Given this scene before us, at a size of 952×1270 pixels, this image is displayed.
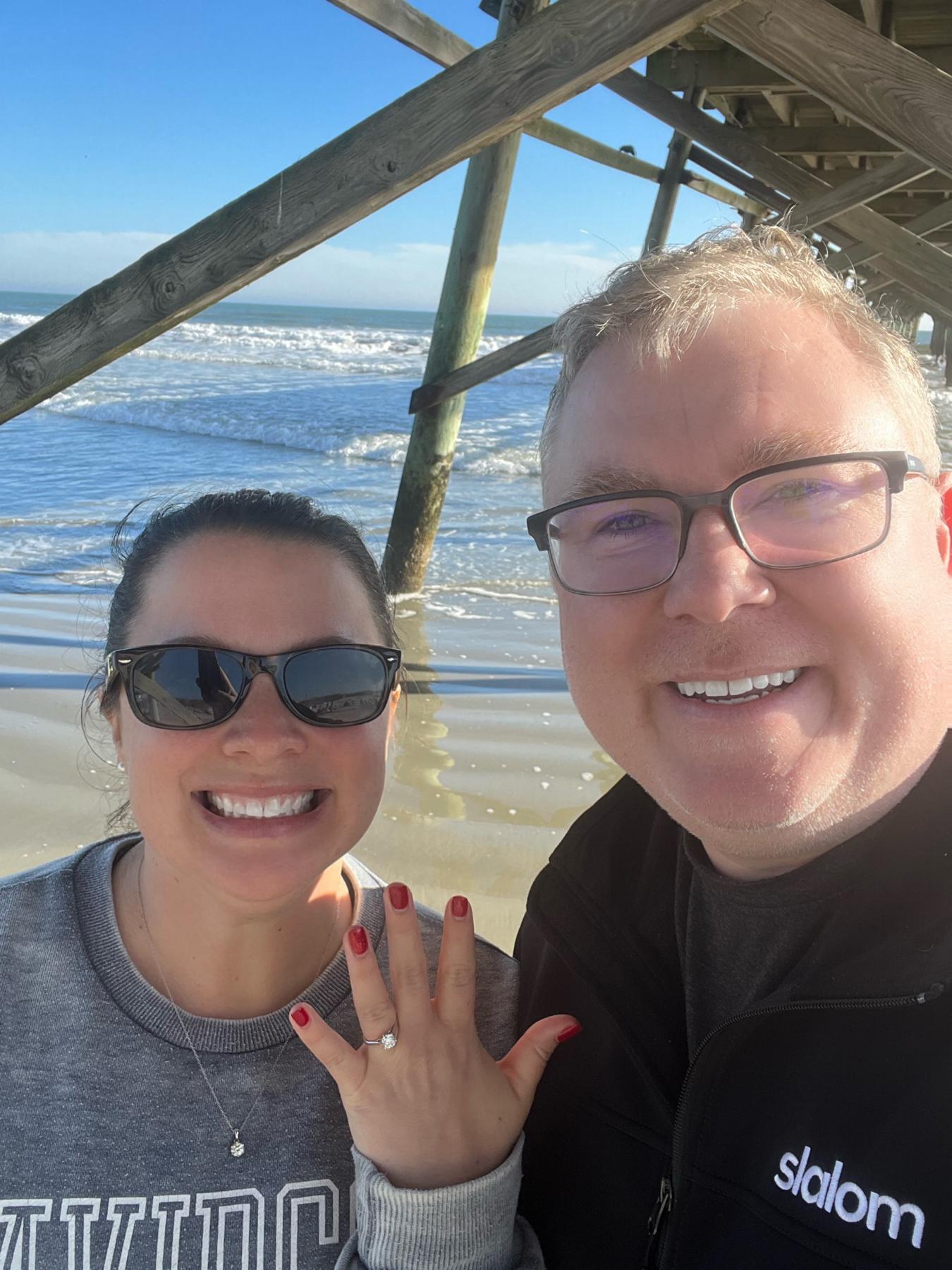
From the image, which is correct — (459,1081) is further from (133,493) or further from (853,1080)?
(133,493)

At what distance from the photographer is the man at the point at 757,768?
1.13 meters

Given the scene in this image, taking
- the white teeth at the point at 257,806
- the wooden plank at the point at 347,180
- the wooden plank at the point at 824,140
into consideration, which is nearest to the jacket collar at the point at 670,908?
the white teeth at the point at 257,806

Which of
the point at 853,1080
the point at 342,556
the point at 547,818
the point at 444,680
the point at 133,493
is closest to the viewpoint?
the point at 853,1080

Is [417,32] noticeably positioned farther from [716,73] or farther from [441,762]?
[441,762]

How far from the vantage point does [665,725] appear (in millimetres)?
1336

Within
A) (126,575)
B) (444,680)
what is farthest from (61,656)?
(126,575)

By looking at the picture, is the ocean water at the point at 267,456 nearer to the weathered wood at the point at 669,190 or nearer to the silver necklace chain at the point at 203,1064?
the silver necklace chain at the point at 203,1064

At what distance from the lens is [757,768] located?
1.26 meters

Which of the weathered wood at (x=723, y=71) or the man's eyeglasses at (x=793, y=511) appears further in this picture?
the weathered wood at (x=723, y=71)

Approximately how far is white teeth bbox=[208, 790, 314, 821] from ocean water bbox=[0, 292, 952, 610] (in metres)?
0.83

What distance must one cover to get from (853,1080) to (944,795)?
37 cm

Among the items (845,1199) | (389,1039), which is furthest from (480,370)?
(845,1199)

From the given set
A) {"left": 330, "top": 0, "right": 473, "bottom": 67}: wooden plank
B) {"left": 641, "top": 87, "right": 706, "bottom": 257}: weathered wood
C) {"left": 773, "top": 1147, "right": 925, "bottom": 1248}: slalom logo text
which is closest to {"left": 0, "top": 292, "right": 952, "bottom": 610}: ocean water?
{"left": 773, "top": 1147, "right": 925, "bottom": 1248}: slalom logo text

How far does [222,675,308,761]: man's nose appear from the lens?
5.13 feet
